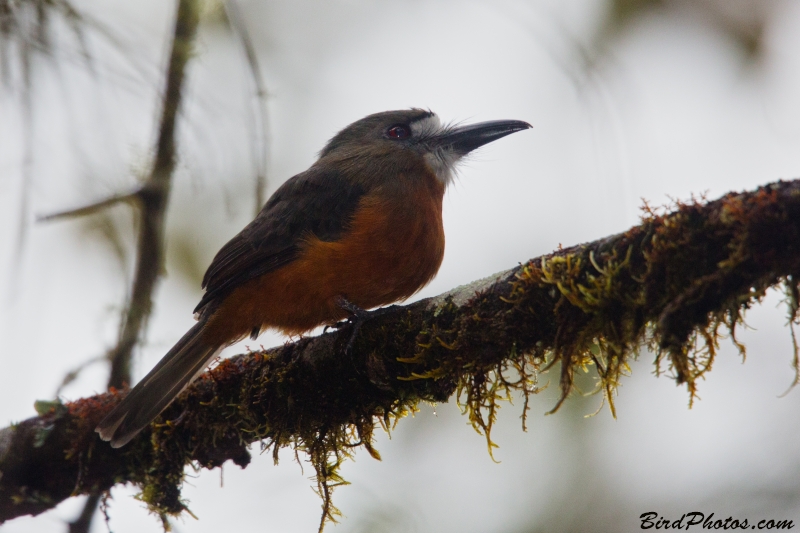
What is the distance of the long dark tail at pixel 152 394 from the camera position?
314 cm

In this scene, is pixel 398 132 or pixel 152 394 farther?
pixel 398 132

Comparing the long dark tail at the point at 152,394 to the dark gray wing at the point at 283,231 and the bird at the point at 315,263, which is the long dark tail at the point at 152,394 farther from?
the dark gray wing at the point at 283,231

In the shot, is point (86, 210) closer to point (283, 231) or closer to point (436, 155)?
point (283, 231)

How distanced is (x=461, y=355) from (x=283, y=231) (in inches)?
62.0

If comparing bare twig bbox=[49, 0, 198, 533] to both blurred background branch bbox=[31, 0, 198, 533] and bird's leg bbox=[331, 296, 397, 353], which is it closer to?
blurred background branch bbox=[31, 0, 198, 533]

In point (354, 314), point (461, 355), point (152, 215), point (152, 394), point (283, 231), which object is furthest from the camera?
point (283, 231)

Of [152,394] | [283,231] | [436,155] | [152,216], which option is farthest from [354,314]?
[436,155]

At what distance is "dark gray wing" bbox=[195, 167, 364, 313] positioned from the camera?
3568 mm

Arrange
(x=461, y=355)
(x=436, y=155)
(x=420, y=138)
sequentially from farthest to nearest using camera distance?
1. (x=420, y=138)
2. (x=436, y=155)
3. (x=461, y=355)

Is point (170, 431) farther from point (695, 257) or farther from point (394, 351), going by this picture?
point (695, 257)

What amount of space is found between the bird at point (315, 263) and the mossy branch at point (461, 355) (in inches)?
8.0

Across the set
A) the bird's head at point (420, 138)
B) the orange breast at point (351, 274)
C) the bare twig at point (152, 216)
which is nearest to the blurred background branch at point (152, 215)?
the bare twig at point (152, 216)

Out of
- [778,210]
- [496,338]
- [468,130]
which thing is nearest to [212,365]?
[496,338]

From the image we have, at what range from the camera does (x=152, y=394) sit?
126 inches
